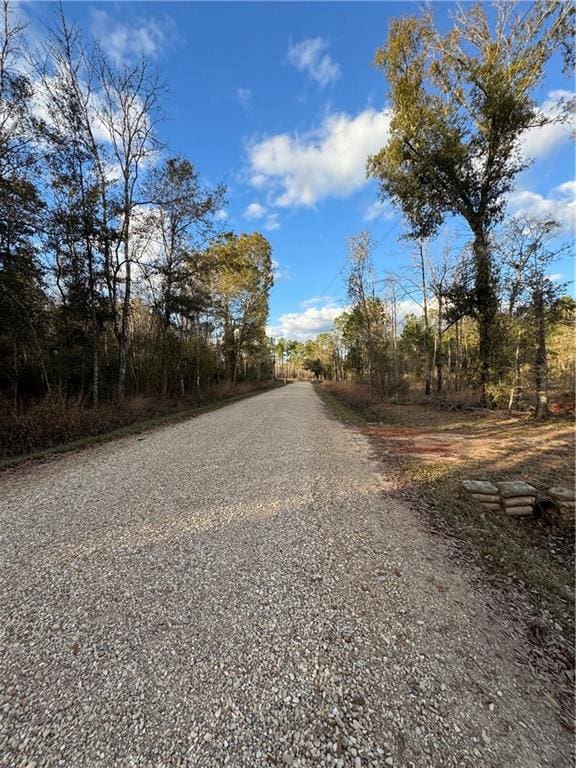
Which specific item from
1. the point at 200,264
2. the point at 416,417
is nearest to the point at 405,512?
→ the point at 416,417

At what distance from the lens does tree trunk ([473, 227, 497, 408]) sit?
1019 centimetres

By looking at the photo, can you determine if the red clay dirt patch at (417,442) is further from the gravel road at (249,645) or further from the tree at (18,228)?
the tree at (18,228)

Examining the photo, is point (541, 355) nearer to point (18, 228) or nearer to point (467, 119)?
point (467, 119)

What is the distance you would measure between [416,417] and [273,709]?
32.7 ft

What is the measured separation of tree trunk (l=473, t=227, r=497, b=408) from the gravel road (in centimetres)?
897

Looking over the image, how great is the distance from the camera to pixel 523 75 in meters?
9.11

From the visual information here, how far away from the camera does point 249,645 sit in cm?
174

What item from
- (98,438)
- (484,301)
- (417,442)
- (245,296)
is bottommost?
(417,442)

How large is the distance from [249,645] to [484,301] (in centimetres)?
1178

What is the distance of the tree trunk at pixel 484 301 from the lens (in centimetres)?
1019

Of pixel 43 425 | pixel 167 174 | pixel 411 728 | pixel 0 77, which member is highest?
pixel 167 174

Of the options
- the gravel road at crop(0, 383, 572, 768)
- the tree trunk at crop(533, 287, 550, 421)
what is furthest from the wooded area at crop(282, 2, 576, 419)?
the gravel road at crop(0, 383, 572, 768)

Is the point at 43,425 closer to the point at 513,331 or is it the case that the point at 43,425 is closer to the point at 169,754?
the point at 169,754

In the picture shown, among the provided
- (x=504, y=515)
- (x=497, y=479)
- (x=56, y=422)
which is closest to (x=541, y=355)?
(x=497, y=479)
